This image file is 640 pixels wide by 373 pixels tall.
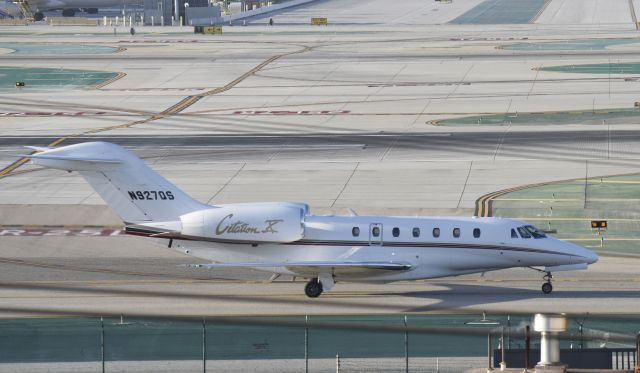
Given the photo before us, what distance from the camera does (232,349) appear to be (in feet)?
104

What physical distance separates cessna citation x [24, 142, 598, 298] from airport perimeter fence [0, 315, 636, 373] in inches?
272

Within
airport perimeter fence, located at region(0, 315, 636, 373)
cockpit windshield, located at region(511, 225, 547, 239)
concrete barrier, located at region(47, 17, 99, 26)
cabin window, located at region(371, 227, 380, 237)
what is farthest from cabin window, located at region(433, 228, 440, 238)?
concrete barrier, located at region(47, 17, 99, 26)

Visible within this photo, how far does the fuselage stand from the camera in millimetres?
41125

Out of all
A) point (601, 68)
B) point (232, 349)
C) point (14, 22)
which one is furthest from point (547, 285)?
point (14, 22)

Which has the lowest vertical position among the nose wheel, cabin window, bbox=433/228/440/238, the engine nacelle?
the nose wheel

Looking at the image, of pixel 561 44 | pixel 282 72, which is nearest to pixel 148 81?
pixel 282 72

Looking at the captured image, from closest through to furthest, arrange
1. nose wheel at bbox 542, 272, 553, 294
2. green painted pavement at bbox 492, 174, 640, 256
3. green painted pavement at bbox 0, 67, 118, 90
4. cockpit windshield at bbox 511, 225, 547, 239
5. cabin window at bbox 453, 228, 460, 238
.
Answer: cabin window at bbox 453, 228, 460, 238
cockpit windshield at bbox 511, 225, 547, 239
nose wheel at bbox 542, 272, 553, 294
green painted pavement at bbox 492, 174, 640, 256
green painted pavement at bbox 0, 67, 118, 90

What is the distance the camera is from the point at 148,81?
10950 centimetres

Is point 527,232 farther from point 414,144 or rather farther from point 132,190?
point 414,144

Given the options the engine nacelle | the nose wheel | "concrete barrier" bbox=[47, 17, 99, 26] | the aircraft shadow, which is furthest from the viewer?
"concrete barrier" bbox=[47, 17, 99, 26]

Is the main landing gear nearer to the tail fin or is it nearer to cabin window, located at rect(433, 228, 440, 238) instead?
cabin window, located at rect(433, 228, 440, 238)

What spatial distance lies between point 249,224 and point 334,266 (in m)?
3.00

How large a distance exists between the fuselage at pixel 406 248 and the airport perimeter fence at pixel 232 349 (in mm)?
6976

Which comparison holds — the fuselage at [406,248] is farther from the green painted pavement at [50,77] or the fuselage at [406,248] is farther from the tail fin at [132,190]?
the green painted pavement at [50,77]
